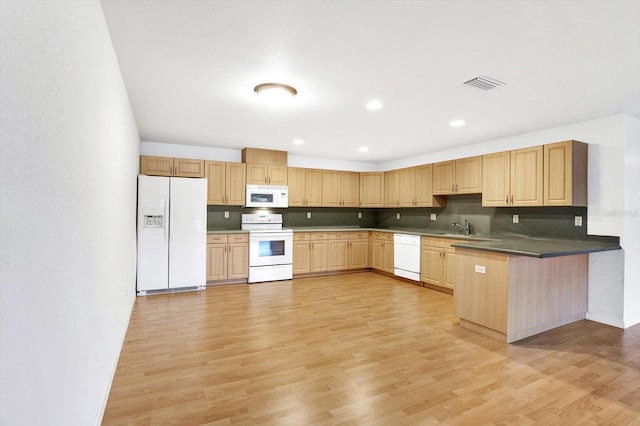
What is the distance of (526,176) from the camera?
14.0 feet

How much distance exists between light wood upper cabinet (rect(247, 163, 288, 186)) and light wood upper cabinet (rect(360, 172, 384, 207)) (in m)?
1.86

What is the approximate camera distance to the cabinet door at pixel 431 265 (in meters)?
5.24

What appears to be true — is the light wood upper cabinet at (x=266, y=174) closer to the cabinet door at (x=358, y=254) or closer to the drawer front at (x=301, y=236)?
the drawer front at (x=301, y=236)

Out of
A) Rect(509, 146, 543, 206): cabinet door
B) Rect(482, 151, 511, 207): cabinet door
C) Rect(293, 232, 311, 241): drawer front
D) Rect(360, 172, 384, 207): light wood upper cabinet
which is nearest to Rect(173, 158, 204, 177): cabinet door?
Rect(293, 232, 311, 241): drawer front

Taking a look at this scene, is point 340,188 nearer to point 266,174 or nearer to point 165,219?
point 266,174

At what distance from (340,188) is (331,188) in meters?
0.23

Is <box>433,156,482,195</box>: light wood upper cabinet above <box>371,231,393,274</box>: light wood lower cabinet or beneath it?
above

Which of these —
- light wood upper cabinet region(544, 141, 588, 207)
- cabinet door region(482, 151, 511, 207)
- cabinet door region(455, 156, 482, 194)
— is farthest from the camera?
cabinet door region(455, 156, 482, 194)

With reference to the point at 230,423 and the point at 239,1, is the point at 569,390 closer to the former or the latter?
the point at 230,423

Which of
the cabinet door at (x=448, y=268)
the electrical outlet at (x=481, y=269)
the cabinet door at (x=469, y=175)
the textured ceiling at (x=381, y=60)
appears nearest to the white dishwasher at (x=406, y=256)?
the cabinet door at (x=448, y=268)

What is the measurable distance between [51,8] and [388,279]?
5849 mm

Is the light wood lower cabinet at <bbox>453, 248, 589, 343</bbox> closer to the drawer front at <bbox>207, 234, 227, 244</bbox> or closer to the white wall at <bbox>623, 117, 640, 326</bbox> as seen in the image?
the white wall at <bbox>623, 117, 640, 326</bbox>

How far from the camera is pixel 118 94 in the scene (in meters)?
2.65

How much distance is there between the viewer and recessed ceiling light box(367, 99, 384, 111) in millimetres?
3445
